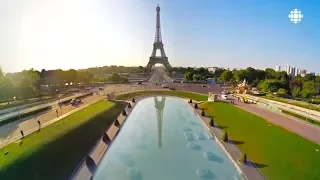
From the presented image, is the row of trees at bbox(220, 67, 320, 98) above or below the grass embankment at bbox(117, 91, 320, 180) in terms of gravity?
above

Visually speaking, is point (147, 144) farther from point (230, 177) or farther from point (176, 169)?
point (230, 177)

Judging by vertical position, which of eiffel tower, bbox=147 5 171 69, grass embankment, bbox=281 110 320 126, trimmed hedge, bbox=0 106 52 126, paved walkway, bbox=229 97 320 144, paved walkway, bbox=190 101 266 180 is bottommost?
paved walkway, bbox=190 101 266 180

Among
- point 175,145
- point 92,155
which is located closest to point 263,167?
point 175,145

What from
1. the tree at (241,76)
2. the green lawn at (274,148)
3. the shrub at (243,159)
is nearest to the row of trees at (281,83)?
the tree at (241,76)

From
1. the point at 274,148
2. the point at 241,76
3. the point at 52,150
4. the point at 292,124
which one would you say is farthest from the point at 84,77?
the point at 274,148

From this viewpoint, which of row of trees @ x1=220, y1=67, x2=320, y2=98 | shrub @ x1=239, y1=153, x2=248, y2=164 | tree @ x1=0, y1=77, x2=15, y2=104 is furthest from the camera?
row of trees @ x1=220, y1=67, x2=320, y2=98

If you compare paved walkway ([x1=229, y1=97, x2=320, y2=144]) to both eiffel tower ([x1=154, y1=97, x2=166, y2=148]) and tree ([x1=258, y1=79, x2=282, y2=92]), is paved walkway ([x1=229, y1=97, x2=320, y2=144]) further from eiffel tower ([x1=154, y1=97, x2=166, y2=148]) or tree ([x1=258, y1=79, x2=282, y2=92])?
tree ([x1=258, y1=79, x2=282, y2=92])

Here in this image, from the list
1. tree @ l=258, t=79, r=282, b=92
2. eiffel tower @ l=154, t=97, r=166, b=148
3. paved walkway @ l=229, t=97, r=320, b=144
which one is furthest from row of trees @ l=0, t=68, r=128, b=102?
tree @ l=258, t=79, r=282, b=92
